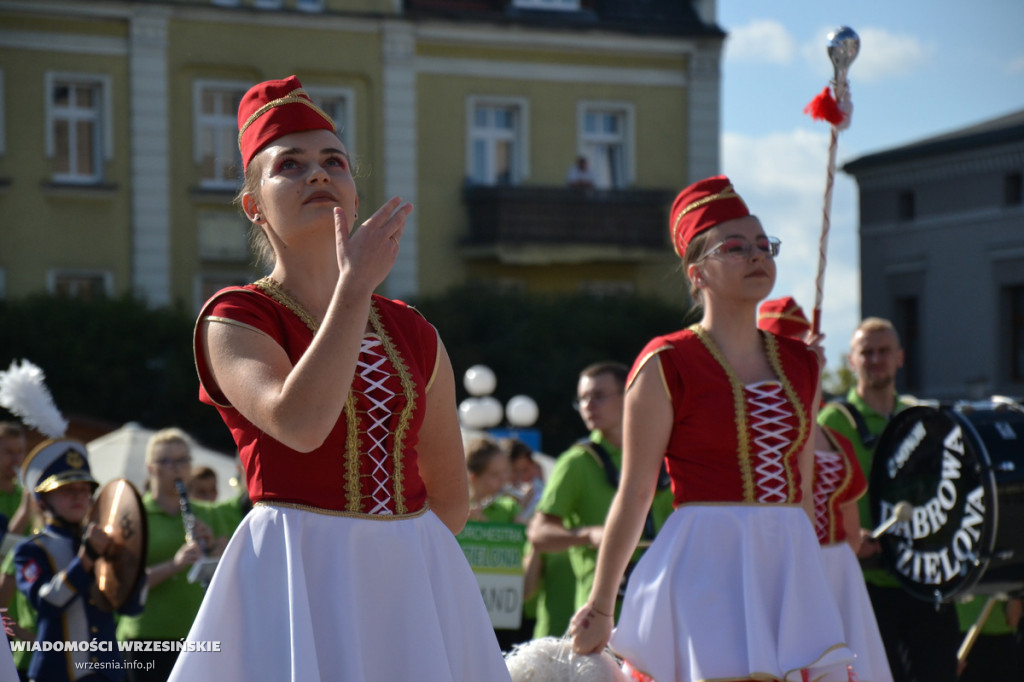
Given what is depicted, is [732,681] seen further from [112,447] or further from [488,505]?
[112,447]

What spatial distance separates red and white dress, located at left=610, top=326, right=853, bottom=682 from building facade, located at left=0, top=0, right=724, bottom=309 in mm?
22162

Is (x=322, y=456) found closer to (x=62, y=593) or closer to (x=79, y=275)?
(x=62, y=593)

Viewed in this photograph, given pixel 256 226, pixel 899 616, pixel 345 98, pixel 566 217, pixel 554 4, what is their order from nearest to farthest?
1. pixel 256 226
2. pixel 899 616
3. pixel 345 98
4. pixel 566 217
5. pixel 554 4

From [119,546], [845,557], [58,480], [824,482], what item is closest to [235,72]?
[58,480]

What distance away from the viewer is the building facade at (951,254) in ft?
117

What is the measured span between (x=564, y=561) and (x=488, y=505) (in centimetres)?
158

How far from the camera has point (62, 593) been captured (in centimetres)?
662

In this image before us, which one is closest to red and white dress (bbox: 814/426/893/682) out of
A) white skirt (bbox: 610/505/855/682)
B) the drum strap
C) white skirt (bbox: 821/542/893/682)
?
white skirt (bbox: 821/542/893/682)

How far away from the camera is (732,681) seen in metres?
4.02

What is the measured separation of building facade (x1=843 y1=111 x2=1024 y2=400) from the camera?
117ft

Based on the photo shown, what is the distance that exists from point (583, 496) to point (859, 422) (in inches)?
59.0

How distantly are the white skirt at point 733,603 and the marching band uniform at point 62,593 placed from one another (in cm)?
311

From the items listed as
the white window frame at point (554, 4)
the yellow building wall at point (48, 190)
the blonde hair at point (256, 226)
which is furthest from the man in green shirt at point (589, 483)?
the white window frame at point (554, 4)

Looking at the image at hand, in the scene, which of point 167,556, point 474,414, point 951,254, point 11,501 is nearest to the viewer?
point 167,556
